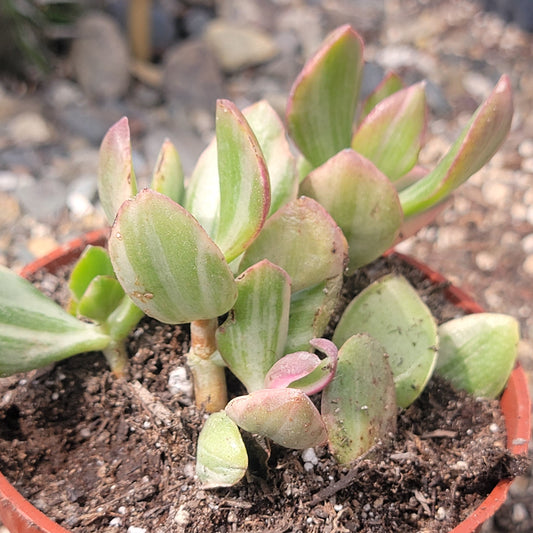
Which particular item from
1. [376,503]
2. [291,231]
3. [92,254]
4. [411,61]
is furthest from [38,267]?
[411,61]

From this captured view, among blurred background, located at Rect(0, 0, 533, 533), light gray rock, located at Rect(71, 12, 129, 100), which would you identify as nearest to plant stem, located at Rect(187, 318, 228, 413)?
blurred background, located at Rect(0, 0, 533, 533)

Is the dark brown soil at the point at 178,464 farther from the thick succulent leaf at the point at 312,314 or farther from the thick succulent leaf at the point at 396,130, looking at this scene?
the thick succulent leaf at the point at 396,130

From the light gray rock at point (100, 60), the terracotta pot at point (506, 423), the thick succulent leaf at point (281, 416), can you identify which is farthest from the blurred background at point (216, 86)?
the thick succulent leaf at point (281, 416)

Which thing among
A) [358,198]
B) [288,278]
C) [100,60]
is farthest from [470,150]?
[100,60]

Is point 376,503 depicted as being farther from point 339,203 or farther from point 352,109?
point 352,109

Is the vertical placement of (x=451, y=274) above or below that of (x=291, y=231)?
below

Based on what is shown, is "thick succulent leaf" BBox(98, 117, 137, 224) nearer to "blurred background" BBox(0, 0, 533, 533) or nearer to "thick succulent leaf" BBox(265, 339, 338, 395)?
"thick succulent leaf" BBox(265, 339, 338, 395)

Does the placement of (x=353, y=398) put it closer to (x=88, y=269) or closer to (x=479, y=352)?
(x=479, y=352)

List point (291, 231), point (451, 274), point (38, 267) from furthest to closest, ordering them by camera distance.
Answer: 1. point (451, 274)
2. point (38, 267)
3. point (291, 231)
